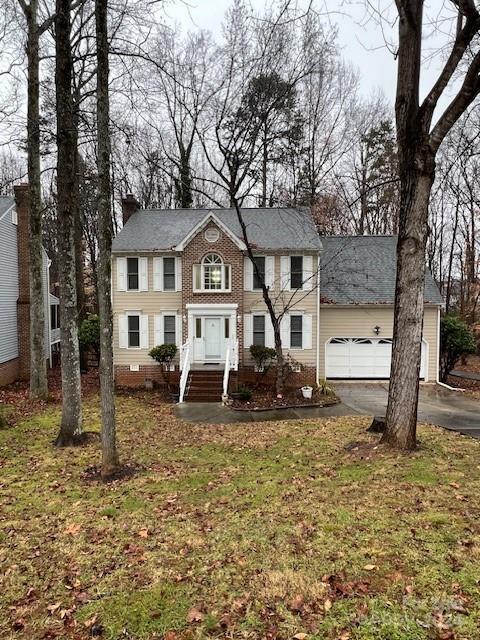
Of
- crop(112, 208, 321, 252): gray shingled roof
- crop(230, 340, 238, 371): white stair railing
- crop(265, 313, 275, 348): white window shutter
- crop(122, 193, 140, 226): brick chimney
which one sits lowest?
crop(230, 340, 238, 371): white stair railing

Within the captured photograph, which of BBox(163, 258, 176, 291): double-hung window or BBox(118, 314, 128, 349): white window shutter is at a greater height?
BBox(163, 258, 176, 291): double-hung window

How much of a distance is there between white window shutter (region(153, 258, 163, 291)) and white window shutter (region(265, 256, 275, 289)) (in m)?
4.30

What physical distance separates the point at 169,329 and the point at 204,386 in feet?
10.3

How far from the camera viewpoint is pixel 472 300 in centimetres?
2592

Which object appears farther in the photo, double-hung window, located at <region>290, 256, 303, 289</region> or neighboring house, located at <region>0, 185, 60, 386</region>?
double-hung window, located at <region>290, 256, 303, 289</region>

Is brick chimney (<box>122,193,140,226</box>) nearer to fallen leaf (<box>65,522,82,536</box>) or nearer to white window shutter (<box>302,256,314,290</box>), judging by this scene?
white window shutter (<box>302,256,314,290</box>)

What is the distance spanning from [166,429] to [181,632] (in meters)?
7.23

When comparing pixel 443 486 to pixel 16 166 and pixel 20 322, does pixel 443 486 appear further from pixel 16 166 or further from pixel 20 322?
pixel 16 166

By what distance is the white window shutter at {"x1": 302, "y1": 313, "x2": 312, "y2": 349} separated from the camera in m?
16.9

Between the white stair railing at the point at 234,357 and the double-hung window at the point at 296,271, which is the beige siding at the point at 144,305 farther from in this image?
the double-hung window at the point at 296,271

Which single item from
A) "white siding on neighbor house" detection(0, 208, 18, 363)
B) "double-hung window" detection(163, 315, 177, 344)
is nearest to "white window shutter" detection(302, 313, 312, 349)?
"double-hung window" detection(163, 315, 177, 344)

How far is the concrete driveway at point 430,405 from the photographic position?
1050 cm

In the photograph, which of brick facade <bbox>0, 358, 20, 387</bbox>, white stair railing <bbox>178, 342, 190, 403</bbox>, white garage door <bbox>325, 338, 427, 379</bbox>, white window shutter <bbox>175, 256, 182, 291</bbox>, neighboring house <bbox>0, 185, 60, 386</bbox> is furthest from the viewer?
white garage door <bbox>325, 338, 427, 379</bbox>

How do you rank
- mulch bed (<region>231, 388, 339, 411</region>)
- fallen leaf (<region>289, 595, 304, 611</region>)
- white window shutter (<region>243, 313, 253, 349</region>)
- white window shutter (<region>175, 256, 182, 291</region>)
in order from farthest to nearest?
white window shutter (<region>175, 256, 182, 291</region>), white window shutter (<region>243, 313, 253, 349</region>), mulch bed (<region>231, 388, 339, 411</region>), fallen leaf (<region>289, 595, 304, 611</region>)
